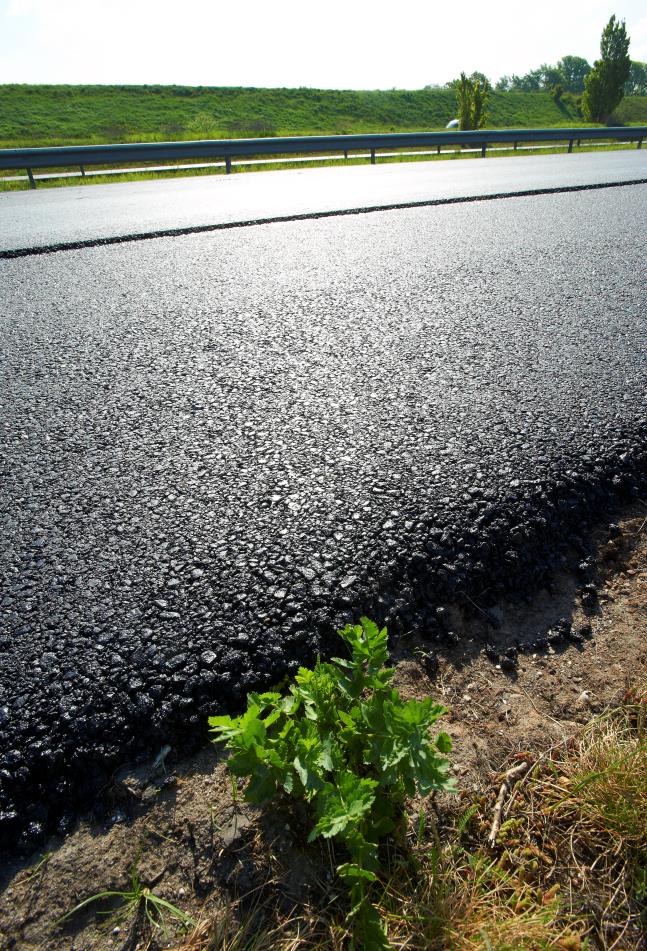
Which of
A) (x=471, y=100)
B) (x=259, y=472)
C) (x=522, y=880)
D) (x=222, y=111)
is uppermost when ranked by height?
(x=222, y=111)

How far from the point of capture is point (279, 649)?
1.72 meters

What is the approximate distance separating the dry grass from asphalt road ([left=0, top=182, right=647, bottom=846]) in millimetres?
489

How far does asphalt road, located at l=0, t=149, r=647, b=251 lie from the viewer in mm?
7227

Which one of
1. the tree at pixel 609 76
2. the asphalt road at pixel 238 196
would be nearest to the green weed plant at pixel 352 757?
the asphalt road at pixel 238 196

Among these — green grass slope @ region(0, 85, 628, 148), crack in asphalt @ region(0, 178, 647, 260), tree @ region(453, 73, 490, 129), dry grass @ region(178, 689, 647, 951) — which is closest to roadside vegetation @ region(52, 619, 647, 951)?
Answer: dry grass @ region(178, 689, 647, 951)

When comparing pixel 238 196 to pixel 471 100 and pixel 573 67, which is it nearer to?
pixel 471 100

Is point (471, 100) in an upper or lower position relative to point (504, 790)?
upper

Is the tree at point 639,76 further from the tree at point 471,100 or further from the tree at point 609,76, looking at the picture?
the tree at point 471,100

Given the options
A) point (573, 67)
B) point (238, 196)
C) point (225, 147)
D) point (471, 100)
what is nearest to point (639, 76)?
point (573, 67)

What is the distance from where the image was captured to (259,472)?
94.5 inches

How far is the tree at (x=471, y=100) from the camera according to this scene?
3002cm

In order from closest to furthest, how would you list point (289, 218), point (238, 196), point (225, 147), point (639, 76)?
point (289, 218) < point (238, 196) < point (225, 147) < point (639, 76)

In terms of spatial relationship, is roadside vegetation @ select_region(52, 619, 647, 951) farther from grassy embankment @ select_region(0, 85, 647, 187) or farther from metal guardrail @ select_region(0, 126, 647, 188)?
grassy embankment @ select_region(0, 85, 647, 187)

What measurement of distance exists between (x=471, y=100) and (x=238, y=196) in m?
25.9
